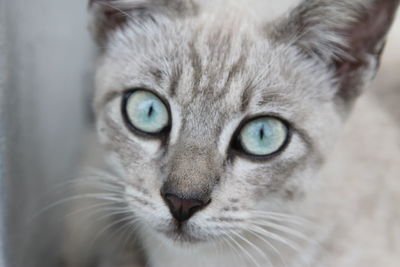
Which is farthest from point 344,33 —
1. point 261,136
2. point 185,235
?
point 185,235

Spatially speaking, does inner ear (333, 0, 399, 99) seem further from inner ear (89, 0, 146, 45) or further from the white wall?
the white wall

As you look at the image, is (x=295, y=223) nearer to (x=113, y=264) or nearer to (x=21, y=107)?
(x=113, y=264)

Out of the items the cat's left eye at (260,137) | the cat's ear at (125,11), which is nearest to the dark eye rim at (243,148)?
the cat's left eye at (260,137)

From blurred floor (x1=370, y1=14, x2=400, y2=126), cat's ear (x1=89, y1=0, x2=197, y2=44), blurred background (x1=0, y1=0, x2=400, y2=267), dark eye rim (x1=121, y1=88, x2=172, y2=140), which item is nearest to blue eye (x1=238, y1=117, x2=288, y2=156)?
dark eye rim (x1=121, y1=88, x2=172, y2=140)

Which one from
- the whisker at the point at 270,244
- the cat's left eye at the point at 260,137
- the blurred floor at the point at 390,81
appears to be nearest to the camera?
the cat's left eye at the point at 260,137

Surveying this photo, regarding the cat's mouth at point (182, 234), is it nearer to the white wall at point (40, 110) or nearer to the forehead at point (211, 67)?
the forehead at point (211, 67)

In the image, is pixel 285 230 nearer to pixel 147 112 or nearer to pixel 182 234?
pixel 182 234
